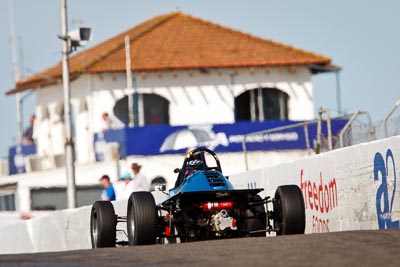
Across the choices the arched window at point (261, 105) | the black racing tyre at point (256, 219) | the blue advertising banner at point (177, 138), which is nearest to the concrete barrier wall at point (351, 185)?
the black racing tyre at point (256, 219)

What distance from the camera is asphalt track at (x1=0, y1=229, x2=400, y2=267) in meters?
12.6

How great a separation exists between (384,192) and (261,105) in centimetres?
3968

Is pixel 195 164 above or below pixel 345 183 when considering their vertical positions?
above

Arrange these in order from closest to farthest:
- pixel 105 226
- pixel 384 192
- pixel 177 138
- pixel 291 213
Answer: pixel 291 213, pixel 384 192, pixel 105 226, pixel 177 138

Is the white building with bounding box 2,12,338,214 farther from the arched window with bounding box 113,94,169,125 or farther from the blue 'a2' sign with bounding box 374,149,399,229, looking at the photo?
the blue 'a2' sign with bounding box 374,149,399,229

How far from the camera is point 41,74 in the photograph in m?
60.0

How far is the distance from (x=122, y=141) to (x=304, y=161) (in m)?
27.8

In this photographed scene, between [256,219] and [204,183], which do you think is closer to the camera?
[204,183]

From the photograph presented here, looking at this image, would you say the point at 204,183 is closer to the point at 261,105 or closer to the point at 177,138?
the point at 177,138

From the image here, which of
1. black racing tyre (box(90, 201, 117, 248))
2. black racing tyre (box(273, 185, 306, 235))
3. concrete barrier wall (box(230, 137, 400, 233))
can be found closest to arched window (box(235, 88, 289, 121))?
concrete barrier wall (box(230, 137, 400, 233))

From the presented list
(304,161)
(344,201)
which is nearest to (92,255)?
(344,201)

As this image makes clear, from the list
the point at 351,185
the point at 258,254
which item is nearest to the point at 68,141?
the point at 351,185

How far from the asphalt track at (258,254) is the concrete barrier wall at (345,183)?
2.49 m

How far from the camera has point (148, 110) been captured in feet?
188
